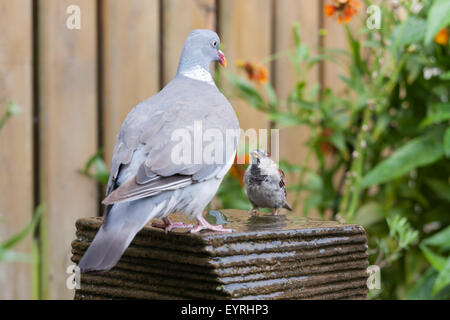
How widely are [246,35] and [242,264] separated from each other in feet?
3.82

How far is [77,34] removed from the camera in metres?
1.53

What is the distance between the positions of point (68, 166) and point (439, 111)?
958 mm

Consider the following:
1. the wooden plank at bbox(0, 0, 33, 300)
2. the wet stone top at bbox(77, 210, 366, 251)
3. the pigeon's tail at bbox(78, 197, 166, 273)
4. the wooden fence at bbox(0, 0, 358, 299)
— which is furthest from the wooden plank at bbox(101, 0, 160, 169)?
the pigeon's tail at bbox(78, 197, 166, 273)

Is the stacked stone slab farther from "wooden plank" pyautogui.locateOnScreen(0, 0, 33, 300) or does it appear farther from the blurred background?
"wooden plank" pyautogui.locateOnScreen(0, 0, 33, 300)

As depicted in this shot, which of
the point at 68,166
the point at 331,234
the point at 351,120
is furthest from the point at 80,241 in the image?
the point at 351,120

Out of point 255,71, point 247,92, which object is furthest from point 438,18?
point 247,92

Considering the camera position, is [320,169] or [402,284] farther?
[320,169]

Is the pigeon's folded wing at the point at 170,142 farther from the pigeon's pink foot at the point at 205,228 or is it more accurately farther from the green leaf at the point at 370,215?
the green leaf at the point at 370,215

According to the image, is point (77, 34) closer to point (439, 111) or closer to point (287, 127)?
point (287, 127)

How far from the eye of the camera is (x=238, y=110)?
6.10 feet

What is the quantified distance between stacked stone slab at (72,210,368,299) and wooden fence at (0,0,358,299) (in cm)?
56

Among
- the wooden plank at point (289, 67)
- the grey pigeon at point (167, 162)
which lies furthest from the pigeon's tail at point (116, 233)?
the wooden plank at point (289, 67)

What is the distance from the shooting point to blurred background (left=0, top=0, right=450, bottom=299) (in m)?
1.45

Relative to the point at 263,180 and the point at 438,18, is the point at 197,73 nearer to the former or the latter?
the point at 263,180
